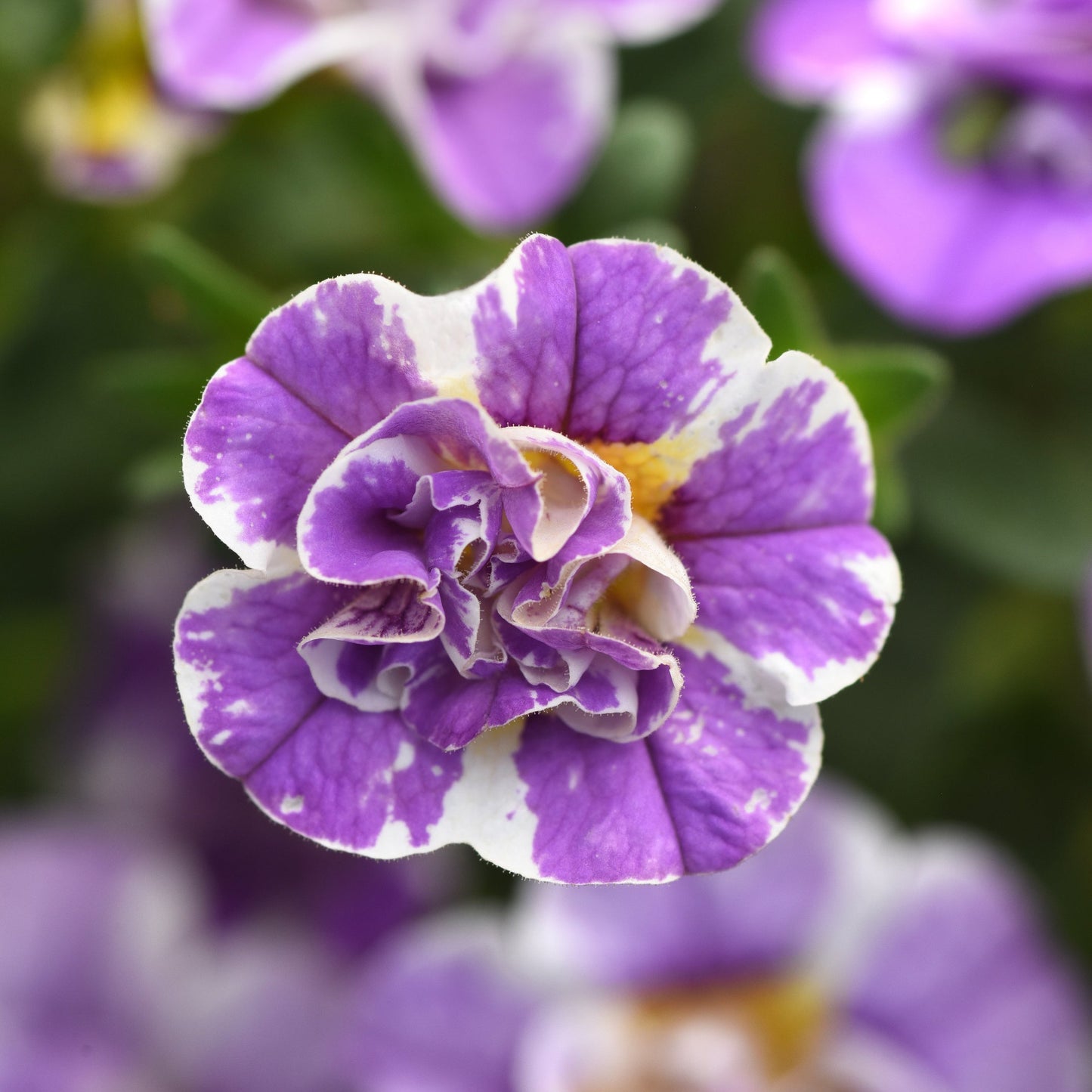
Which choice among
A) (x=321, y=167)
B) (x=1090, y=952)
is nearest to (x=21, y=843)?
(x=321, y=167)

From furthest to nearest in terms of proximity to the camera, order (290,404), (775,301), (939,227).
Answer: (939,227) → (775,301) → (290,404)

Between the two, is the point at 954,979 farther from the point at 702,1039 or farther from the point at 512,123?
the point at 512,123

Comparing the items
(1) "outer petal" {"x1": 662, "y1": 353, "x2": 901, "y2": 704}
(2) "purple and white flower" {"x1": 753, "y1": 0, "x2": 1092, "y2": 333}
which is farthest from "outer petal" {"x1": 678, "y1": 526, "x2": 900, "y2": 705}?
(2) "purple and white flower" {"x1": 753, "y1": 0, "x2": 1092, "y2": 333}

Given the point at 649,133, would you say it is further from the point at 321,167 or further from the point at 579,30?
the point at 321,167

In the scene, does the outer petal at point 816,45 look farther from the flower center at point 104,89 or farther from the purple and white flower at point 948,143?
the flower center at point 104,89

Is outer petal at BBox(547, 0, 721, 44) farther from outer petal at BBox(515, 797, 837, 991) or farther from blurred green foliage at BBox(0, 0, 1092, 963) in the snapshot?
outer petal at BBox(515, 797, 837, 991)

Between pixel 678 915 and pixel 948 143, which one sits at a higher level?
pixel 948 143

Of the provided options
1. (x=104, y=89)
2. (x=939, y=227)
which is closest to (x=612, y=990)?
(x=939, y=227)

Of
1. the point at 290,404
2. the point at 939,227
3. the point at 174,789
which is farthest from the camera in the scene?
the point at 174,789
